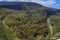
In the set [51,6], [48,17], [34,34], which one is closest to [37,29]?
[34,34]

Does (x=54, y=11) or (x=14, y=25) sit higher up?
Result: (x=54, y=11)

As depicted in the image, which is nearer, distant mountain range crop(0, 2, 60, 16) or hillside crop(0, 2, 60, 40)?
hillside crop(0, 2, 60, 40)

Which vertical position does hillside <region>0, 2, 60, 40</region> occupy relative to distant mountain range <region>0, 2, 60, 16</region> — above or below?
below

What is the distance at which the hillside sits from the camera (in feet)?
11.6

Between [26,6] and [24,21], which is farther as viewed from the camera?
[26,6]

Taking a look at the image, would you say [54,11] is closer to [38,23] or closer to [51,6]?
[51,6]

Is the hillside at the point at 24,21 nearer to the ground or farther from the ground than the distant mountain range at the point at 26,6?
nearer to the ground

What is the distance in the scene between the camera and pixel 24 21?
3646 mm

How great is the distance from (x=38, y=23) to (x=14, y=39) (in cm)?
59

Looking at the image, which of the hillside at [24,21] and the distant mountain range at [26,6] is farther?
the distant mountain range at [26,6]

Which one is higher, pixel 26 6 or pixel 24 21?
pixel 26 6

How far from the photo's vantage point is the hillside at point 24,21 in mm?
3529

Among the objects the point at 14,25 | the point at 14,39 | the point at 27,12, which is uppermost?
the point at 27,12

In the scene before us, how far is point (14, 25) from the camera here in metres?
3.57
